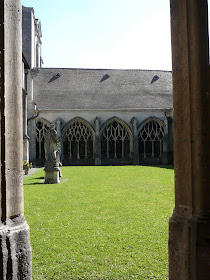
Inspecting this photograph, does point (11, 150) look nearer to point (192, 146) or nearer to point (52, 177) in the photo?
point (192, 146)

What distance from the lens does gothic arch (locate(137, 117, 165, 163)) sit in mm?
22594

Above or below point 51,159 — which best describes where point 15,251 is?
below

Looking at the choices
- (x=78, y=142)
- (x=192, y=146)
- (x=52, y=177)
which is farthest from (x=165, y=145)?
(x=192, y=146)

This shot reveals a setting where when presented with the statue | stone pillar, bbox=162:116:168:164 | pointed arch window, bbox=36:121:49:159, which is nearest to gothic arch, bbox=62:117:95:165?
pointed arch window, bbox=36:121:49:159

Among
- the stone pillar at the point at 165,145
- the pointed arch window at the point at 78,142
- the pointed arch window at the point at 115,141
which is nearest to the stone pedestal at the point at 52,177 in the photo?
the pointed arch window at the point at 78,142

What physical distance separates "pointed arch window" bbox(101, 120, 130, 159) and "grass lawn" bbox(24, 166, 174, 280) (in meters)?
15.4

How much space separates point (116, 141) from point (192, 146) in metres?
20.5

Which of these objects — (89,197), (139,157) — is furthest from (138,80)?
(89,197)

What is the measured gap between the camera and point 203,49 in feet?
7.05

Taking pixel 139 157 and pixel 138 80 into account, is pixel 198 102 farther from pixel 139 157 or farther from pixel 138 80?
pixel 138 80

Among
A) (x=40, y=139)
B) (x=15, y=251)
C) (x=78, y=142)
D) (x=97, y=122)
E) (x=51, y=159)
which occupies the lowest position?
(x=15, y=251)

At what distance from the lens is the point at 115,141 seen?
883 inches

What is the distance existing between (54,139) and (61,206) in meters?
4.72

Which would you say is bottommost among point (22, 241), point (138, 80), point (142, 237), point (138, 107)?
point (142, 237)
